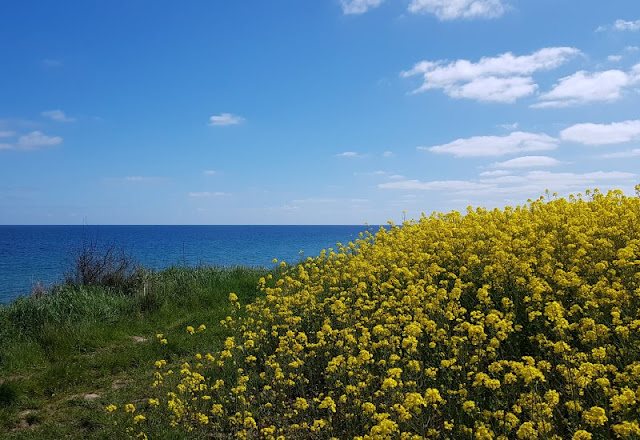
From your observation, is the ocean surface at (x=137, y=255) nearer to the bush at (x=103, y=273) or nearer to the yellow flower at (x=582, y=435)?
the bush at (x=103, y=273)

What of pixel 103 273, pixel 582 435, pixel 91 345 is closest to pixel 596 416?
pixel 582 435

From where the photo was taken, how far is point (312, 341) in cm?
866

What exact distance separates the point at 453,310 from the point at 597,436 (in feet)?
8.24

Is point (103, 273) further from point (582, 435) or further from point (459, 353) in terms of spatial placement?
point (582, 435)

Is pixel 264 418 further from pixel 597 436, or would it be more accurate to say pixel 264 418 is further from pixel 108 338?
pixel 108 338

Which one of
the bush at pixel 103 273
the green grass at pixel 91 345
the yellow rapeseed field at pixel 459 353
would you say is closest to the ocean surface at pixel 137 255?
the bush at pixel 103 273

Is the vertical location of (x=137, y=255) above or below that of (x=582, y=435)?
below

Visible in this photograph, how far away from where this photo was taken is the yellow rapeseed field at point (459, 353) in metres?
4.96

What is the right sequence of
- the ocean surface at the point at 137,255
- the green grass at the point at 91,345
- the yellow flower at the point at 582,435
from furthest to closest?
the ocean surface at the point at 137,255, the green grass at the point at 91,345, the yellow flower at the point at 582,435

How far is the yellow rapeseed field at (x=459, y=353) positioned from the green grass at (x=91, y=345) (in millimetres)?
809

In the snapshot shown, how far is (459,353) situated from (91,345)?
27.5ft

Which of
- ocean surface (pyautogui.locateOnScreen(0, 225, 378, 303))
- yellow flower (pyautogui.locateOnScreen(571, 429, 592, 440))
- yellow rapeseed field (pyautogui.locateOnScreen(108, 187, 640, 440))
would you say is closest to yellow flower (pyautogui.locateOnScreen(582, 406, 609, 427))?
yellow rapeseed field (pyautogui.locateOnScreen(108, 187, 640, 440))

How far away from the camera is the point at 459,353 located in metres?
6.00

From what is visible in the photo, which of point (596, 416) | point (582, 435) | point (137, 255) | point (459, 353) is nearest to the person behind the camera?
point (582, 435)
